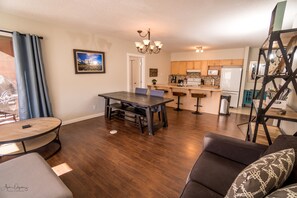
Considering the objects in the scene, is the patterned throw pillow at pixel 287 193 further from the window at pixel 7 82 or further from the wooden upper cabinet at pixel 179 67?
the wooden upper cabinet at pixel 179 67

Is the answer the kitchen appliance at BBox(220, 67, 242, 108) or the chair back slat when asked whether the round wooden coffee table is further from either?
the kitchen appliance at BBox(220, 67, 242, 108)

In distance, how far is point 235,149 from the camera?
1.54 m

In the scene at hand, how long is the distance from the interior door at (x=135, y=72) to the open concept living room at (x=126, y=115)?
1.08 feet

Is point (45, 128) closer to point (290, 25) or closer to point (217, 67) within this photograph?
point (290, 25)

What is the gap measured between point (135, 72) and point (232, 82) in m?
3.90

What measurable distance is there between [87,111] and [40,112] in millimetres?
1215

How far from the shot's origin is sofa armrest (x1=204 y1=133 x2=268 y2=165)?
1465 millimetres

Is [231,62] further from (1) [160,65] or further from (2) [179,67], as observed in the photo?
(1) [160,65]

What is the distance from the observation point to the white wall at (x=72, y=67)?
3253mm

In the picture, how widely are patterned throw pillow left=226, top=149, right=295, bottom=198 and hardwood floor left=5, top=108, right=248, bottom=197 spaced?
3.65ft

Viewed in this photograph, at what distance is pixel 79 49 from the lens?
385cm

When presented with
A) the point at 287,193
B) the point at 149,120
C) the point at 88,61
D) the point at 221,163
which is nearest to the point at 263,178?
the point at 287,193

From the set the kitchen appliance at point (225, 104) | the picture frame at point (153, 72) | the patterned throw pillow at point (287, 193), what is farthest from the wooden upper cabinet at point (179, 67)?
the patterned throw pillow at point (287, 193)

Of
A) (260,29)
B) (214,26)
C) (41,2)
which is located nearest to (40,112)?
(41,2)
